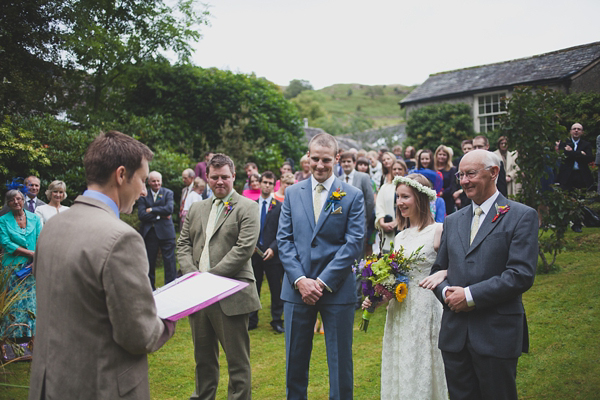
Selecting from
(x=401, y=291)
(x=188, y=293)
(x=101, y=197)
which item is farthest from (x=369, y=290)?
(x=101, y=197)

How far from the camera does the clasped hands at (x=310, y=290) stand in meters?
4.22

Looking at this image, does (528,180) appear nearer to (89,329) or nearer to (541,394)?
(541,394)

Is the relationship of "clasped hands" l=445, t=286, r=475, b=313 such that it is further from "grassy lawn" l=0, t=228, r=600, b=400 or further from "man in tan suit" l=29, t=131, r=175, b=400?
"grassy lawn" l=0, t=228, r=600, b=400

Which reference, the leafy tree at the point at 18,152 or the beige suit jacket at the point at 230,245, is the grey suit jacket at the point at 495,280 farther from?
the leafy tree at the point at 18,152

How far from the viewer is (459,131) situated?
24.7m

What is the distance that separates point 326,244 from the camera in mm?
4449

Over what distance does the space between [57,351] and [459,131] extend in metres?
24.6

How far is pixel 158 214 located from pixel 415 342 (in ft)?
21.9

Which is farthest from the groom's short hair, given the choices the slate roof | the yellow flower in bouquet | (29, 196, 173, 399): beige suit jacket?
the slate roof

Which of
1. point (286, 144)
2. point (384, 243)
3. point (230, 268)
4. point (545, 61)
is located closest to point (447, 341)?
point (230, 268)

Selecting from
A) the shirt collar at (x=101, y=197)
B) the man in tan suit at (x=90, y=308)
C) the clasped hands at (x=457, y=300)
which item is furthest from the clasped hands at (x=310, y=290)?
the shirt collar at (x=101, y=197)

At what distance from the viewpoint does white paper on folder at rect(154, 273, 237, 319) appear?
282 centimetres

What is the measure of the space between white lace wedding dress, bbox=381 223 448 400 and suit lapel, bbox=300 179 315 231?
1.04 metres

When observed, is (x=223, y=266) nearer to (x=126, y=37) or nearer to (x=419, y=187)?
(x=419, y=187)
